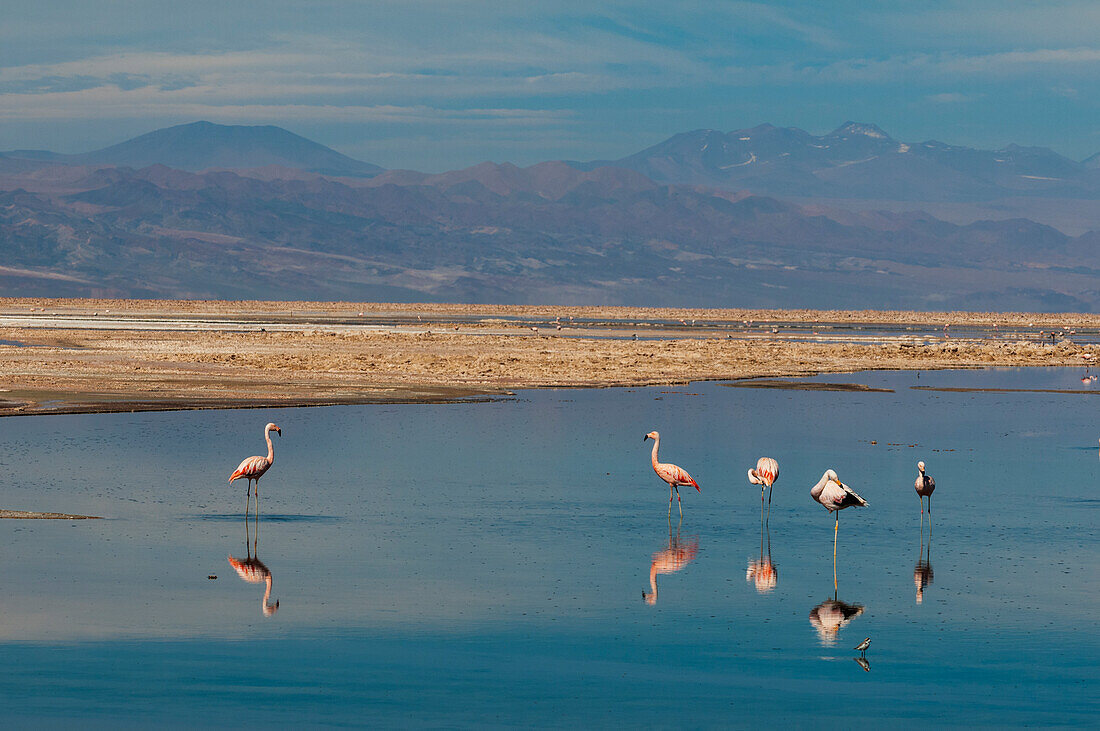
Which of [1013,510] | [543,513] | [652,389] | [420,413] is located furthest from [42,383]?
[1013,510]

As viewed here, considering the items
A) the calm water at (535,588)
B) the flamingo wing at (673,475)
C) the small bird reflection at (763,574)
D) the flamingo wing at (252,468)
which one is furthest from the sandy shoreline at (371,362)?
the small bird reflection at (763,574)

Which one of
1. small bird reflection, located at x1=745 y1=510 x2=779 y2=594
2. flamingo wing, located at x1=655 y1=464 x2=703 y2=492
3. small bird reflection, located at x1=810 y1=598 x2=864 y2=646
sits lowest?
small bird reflection, located at x1=810 y1=598 x2=864 y2=646

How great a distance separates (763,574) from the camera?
17391 mm

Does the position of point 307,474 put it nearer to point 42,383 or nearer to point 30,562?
point 30,562

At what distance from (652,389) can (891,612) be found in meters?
32.9

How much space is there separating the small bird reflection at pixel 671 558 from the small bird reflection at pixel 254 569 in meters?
3.95

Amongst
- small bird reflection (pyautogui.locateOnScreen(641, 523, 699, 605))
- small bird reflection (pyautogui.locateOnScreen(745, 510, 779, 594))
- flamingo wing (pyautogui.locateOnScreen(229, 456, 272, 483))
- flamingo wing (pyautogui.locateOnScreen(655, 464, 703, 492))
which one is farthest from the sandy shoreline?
small bird reflection (pyautogui.locateOnScreen(745, 510, 779, 594))

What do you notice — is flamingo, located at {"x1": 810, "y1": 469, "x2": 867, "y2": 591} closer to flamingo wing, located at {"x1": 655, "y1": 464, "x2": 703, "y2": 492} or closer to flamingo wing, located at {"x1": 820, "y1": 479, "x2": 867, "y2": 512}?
flamingo wing, located at {"x1": 820, "y1": 479, "x2": 867, "y2": 512}

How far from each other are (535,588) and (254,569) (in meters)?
3.33

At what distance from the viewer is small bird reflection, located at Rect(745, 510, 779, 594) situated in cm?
1675

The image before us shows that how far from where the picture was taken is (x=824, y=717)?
12.0 metres

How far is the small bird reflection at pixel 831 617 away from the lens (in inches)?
575

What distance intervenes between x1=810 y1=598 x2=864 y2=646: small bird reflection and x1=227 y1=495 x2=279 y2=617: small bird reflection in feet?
17.9

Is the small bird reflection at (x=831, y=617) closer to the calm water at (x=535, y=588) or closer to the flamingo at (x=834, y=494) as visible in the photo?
the calm water at (x=535, y=588)
